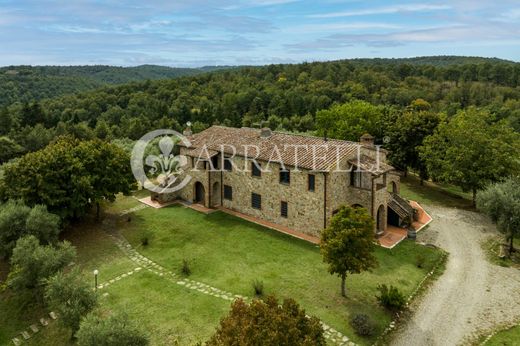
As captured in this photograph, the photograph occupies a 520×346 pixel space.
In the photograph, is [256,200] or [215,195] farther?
[215,195]

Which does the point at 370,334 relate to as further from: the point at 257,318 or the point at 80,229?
the point at 80,229

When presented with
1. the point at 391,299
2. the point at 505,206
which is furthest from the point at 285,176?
the point at 505,206

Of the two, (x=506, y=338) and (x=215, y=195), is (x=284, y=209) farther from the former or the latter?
(x=506, y=338)

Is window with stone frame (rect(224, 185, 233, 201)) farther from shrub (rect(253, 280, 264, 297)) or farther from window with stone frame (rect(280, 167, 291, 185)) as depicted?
shrub (rect(253, 280, 264, 297))

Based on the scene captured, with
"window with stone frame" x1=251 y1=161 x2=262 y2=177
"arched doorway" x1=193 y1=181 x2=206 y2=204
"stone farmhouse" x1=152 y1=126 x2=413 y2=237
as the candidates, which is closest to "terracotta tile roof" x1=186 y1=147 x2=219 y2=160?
"stone farmhouse" x1=152 y1=126 x2=413 y2=237

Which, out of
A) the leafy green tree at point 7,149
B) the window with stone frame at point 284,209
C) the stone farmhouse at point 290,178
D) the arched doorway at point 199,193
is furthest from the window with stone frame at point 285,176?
the leafy green tree at point 7,149
